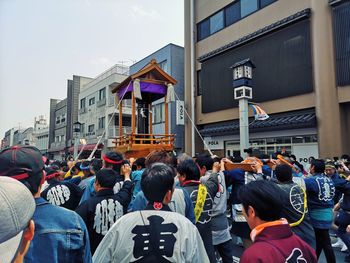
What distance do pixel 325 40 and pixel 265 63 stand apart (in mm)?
3114

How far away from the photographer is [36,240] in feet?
4.71

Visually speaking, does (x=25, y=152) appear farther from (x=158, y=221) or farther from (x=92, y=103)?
(x=92, y=103)

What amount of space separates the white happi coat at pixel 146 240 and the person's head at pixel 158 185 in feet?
0.37

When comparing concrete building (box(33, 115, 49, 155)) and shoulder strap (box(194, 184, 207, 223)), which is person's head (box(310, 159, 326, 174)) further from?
concrete building (box(33, 115, 49, 155))

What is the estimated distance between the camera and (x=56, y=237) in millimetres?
1479

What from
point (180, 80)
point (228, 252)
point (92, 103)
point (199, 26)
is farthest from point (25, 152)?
point (92, 103)

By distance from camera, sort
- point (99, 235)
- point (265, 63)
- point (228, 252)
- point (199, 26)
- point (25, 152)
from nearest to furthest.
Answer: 1. point (25, 152)
2. point (99, 235)
3. point (228, 252)
4. point (265, 63)
5. point (199, 26)

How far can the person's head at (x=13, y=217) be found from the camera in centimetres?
83

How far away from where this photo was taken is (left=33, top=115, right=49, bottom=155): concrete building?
42925 millimetres

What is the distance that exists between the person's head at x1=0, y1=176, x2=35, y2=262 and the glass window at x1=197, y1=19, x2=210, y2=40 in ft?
61.1

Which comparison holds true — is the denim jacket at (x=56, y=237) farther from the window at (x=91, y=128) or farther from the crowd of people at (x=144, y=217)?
the window at (x=91, y=128)

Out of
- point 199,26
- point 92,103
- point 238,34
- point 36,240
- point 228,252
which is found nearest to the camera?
point 36,240

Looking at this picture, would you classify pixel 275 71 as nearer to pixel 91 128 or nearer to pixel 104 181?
pixel 104 181

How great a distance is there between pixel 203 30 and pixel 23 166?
736 inches
